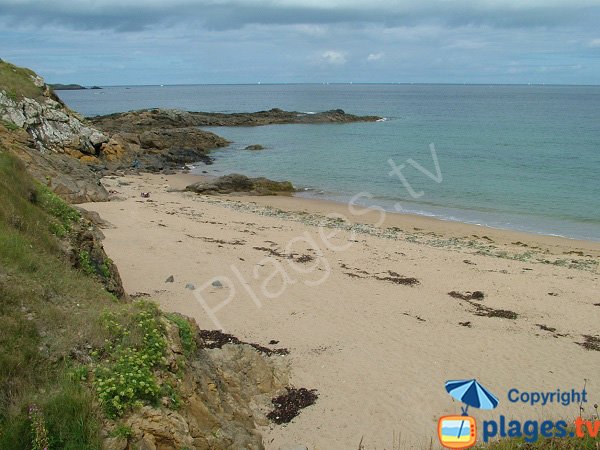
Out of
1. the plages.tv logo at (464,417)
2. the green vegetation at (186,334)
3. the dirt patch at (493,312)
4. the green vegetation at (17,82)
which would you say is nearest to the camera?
the plages.tv logo at (464,417)

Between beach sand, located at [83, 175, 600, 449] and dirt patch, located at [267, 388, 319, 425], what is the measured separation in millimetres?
146

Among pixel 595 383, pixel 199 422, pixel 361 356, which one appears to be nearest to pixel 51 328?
pixel 199 422

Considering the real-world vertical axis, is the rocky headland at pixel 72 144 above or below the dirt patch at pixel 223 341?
above

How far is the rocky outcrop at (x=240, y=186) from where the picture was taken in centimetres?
2891

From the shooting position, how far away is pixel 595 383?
9.04 metres

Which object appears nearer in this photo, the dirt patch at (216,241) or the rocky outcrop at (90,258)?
the rocky outcrop at (90,258)

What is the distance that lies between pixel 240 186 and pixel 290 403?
22732 millimetres

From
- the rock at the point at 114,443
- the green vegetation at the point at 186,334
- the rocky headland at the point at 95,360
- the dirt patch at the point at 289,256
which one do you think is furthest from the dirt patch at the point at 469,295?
the rock at the point at 114,443

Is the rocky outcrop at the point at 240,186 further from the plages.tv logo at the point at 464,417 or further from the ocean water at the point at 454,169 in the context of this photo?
the plages.tv logo at the point at 464,417

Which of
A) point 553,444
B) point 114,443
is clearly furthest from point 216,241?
point 553,444

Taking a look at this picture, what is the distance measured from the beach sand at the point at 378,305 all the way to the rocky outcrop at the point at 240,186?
292 inches

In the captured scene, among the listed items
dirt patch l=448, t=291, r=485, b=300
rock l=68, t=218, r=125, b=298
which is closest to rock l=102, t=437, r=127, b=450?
rock l=68, t=218, r=125, b=298

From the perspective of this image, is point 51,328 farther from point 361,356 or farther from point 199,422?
point 361,356

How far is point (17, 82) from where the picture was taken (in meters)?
29.9
